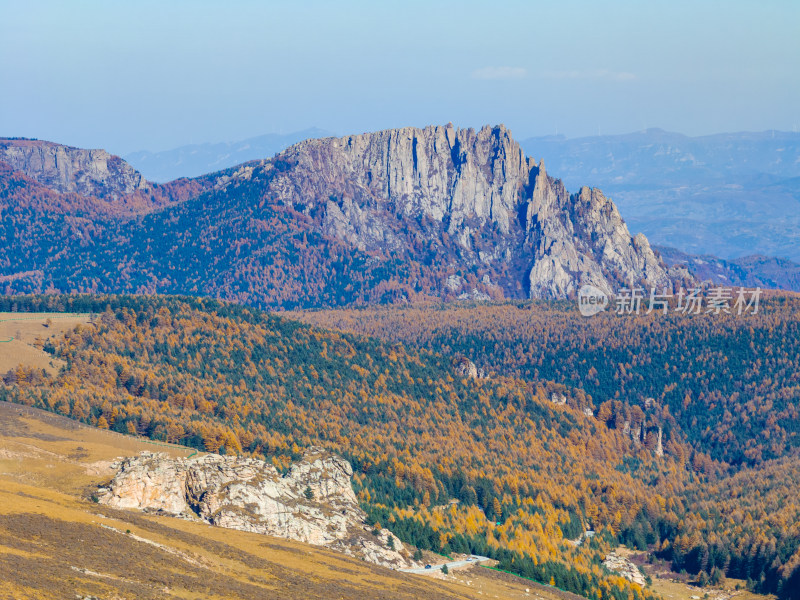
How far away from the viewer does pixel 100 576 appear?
314 ft

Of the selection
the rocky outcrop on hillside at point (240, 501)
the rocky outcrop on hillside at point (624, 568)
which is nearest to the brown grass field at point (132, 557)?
the rocky outcrop on hillside at point (240, 501)

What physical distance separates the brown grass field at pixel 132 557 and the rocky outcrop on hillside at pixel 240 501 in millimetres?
5582

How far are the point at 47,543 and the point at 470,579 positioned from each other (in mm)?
59505

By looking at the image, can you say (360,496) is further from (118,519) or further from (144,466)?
(118,519)

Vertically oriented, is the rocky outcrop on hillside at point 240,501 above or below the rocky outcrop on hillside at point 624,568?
above

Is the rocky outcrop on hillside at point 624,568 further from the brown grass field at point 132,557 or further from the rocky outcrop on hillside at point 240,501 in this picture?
the rocky outcrop on hillside at point 240,501

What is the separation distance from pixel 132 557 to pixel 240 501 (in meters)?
38.0

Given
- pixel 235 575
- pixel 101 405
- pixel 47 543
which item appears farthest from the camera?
pixel 101 405

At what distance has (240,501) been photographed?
142250 mm

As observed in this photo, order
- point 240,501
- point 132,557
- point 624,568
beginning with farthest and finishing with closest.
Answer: point 624,568 < point 240,501 < point 132,557

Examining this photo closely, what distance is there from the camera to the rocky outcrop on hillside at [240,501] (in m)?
139

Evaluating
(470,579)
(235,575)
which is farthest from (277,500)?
(235,575)

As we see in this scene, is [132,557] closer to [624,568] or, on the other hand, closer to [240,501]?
[240,501]

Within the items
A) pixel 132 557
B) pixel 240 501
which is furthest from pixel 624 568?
pixel 132 557
